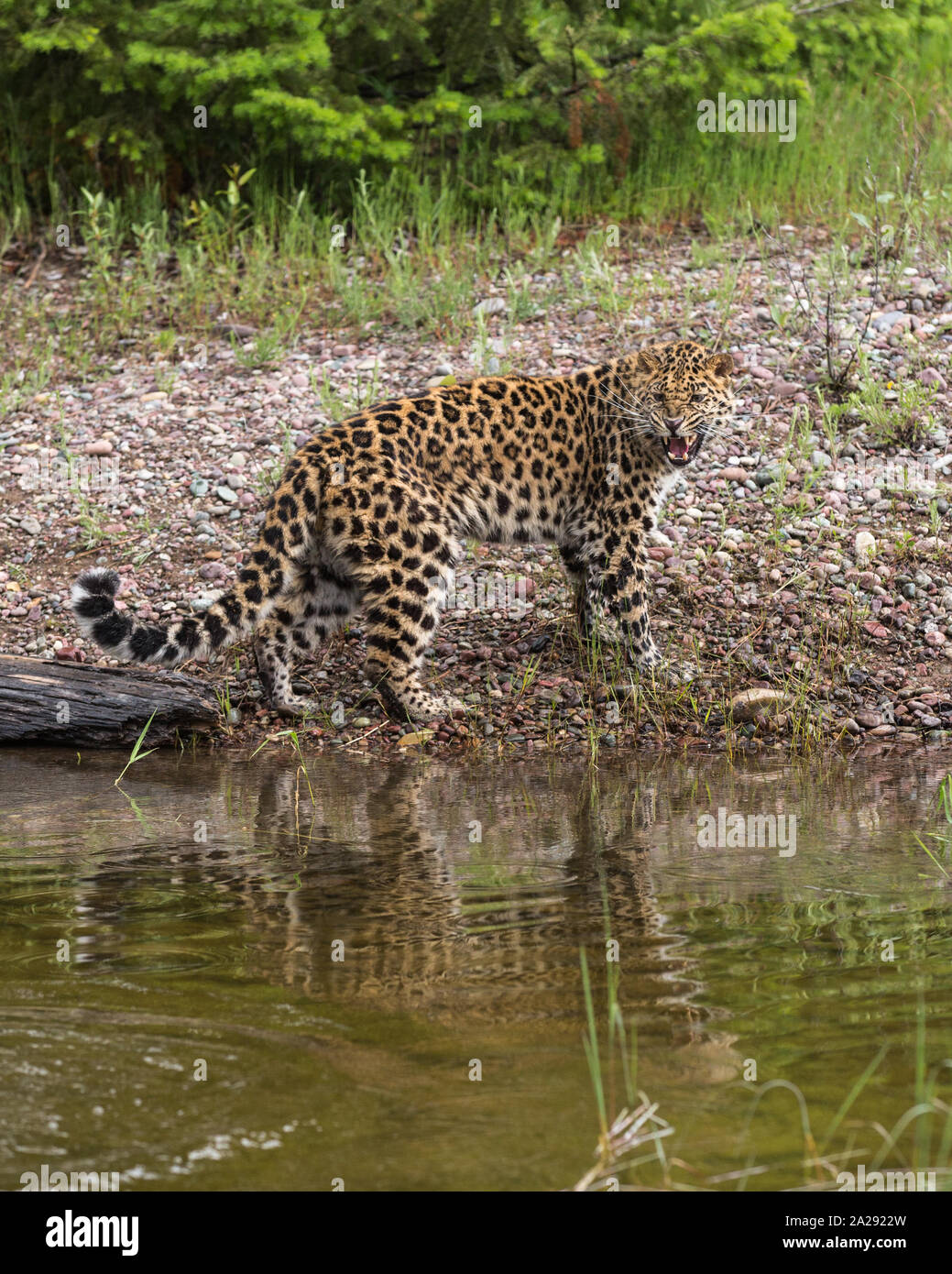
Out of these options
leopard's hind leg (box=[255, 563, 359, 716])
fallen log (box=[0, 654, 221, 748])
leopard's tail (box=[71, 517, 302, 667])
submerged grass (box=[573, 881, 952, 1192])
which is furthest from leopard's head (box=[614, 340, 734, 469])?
submerged grass (box=[573, 881, 952, 1192])

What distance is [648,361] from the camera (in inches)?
312

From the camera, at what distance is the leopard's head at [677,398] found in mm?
7691

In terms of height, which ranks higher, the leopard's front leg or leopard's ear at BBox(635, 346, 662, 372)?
leopard's ear at BBox(635, 346, 662, 372)

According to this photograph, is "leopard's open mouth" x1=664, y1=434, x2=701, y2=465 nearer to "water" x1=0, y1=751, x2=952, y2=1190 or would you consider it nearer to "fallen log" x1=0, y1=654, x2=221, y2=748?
"water" x1=0, y1=751, x2=952, y2=1190

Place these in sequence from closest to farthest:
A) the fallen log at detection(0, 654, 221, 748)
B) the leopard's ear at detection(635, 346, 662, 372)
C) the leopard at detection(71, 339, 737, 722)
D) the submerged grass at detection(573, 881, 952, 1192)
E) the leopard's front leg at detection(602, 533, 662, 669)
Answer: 1. the submerged grass at detection(573, 881, 952, 1192)
2. the fallen log at detection(0, 654, 221, 748)
3. the leopard at detection(71, 339, 737, 722)
4. the leopard's front leg at detection(602, 533, 662, 669)
5. the leopard's ear at detection(635, 346, 662, 372)

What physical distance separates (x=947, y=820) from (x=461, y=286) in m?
7.10

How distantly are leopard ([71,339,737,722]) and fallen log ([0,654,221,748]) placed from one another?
0.75 ft

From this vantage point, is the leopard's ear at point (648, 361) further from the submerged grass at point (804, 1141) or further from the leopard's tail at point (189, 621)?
the submerged grass at point (804, 1141)

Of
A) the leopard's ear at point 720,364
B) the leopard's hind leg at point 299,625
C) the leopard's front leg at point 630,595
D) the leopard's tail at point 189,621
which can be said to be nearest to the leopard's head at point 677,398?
the leopard's ear at point 720,364

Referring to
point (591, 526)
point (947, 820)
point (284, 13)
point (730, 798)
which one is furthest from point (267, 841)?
point (284, 13)

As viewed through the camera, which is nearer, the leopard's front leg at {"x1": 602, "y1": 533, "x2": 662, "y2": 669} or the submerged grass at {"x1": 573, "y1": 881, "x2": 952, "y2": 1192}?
the submerged grass at {"x1": 573, "y1": 881, "x2": 952, "y2": 1192}

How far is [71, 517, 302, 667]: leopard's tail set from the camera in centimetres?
629
